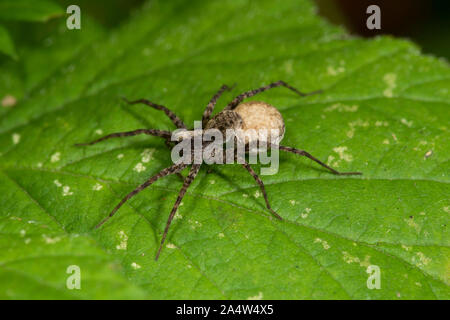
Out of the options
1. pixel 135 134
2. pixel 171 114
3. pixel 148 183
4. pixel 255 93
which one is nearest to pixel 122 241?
pixel 148 183

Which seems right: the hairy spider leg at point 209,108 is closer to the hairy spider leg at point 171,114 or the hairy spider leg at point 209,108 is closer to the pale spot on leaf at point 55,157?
the hairy spider leg at point 171,114

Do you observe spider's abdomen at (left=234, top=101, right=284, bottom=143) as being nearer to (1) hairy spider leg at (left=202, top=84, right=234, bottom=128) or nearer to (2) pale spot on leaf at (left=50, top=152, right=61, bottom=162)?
(1) hairy spider leg at (left=202, top=84, right=234, bottom=128)

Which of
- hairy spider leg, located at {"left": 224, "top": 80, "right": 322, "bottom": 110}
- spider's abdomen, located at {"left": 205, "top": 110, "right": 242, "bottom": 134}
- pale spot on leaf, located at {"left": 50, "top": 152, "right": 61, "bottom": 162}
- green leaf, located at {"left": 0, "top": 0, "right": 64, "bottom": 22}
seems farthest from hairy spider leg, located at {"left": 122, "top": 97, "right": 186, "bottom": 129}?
green leaf, located at {"left": 0, "top": 0, "right": 64, "bottom": 22}

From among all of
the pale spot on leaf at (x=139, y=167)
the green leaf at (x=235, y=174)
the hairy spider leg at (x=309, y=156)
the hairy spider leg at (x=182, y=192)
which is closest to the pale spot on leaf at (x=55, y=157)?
the green leaf at (x=235, y=174)

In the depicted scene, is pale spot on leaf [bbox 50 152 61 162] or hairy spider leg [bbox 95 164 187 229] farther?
pale spot on leaf [bbox 50 152 61 162]

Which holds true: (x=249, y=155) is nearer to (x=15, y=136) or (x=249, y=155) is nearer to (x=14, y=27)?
(x=15, y=136)

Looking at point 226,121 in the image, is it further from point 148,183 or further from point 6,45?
point 6,45

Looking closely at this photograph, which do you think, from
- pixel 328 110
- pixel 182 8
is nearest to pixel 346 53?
pixel 328 110

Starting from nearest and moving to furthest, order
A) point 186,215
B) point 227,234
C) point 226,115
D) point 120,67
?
1. point 227,234
2. point 186,215
3. point 226,115
4. point 120,67
